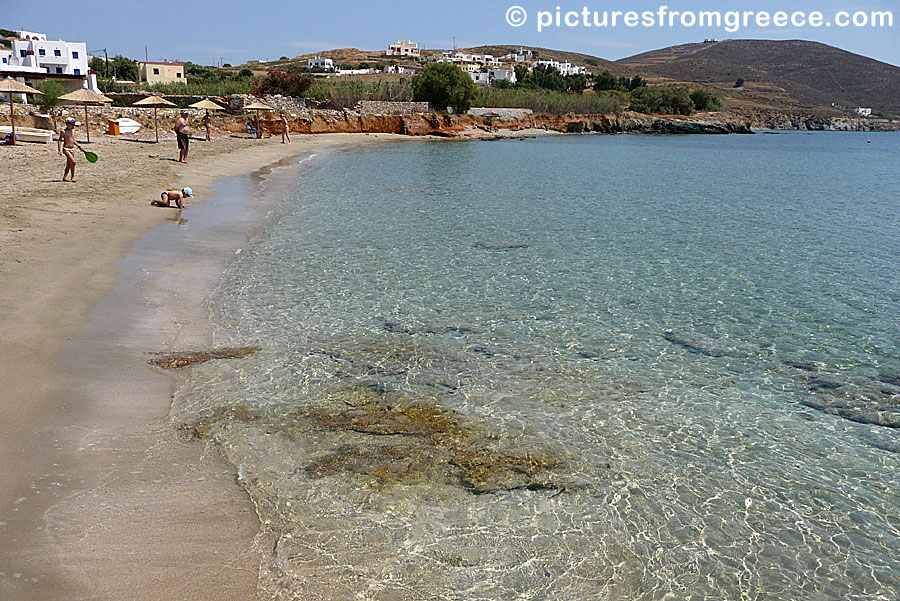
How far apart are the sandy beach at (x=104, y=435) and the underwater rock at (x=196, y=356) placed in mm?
224

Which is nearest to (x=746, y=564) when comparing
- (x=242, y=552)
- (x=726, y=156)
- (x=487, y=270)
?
Result: (x=242, y=552)

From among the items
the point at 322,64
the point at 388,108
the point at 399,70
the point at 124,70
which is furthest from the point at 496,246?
the point at 322,64

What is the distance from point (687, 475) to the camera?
5.89 meters

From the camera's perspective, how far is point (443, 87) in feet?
253

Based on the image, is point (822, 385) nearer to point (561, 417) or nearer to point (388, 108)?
point (561, 417)

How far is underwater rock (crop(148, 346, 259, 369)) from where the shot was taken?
7.71m

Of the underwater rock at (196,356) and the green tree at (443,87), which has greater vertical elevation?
the green tree at (443,87)

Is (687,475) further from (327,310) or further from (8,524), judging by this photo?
(327,310)

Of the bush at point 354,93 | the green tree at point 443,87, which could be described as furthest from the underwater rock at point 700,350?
the green tree at point 443,87

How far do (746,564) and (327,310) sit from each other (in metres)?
7.09

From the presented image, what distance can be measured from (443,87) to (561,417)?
2961 inches

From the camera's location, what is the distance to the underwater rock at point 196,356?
7.71m

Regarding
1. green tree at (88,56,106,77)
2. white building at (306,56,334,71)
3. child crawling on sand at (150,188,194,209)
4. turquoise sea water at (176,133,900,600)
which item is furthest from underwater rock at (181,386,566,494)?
white building at (306,56,334,71)

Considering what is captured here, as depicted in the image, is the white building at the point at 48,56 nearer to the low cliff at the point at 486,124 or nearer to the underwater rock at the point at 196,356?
the low cliff at the point at 486,124
